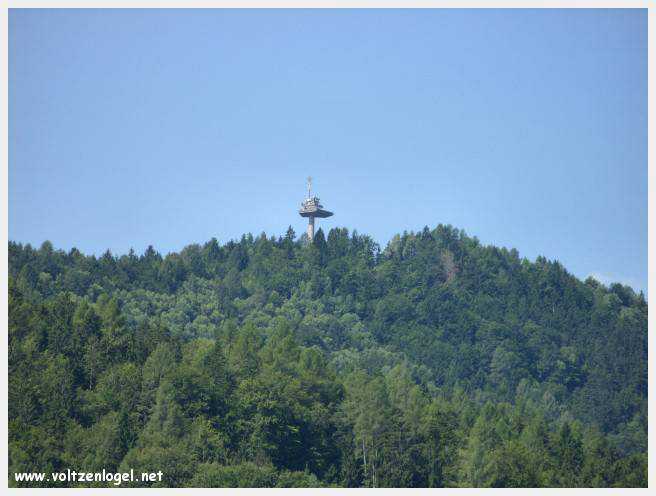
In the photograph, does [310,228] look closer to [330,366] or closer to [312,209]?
[312,209]

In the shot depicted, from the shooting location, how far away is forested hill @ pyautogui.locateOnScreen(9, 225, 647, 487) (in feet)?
272

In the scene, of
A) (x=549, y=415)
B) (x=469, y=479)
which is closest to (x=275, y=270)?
(x=549, y=415)

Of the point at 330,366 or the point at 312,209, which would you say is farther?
the point at 312,209

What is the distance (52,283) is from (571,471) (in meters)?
72.4

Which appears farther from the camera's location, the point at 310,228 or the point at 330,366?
the point at 310,228

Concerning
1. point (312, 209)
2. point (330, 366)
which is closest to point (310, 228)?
point (312, 209)

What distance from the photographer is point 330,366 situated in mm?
121500

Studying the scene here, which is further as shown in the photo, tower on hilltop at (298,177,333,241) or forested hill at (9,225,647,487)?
tower on hilltop at (298,177,333,241)

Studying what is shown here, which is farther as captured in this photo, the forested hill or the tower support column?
the tower support column

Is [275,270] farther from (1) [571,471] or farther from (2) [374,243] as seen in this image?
(1) [571,471]

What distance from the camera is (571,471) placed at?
89.7 meters

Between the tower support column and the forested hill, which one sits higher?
the tower support column

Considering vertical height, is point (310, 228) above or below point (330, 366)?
above

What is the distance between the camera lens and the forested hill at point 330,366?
8281 centimetres
